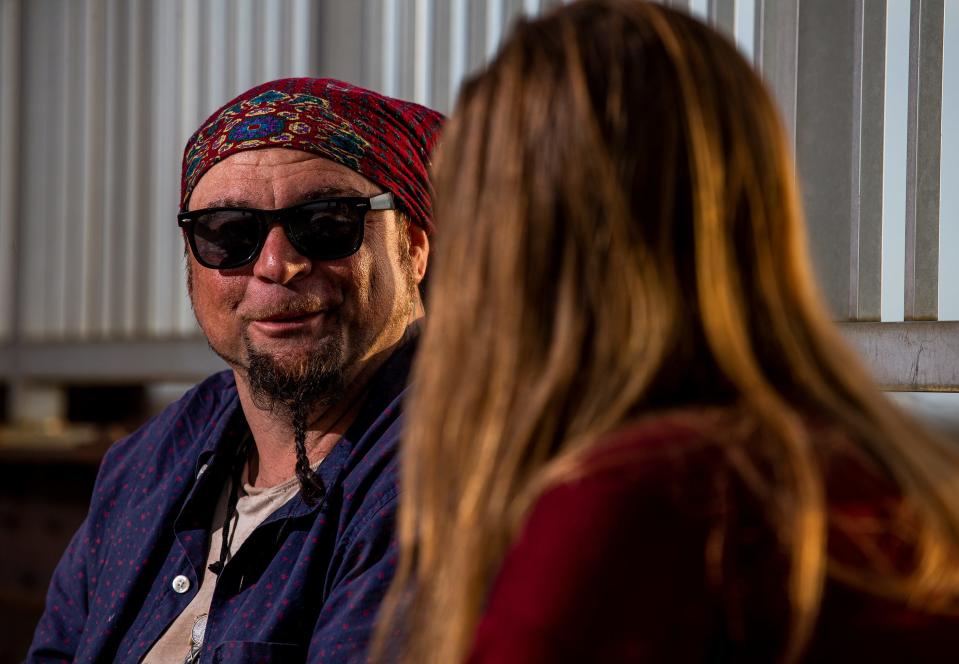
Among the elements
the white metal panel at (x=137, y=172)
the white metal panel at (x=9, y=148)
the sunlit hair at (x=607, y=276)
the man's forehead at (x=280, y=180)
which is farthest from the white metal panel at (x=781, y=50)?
the white metal panel at (x=9, y=148)

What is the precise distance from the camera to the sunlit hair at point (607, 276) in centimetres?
72

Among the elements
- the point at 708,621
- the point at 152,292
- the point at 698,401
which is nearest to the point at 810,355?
the point at 698,401

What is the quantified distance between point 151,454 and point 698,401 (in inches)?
48.1

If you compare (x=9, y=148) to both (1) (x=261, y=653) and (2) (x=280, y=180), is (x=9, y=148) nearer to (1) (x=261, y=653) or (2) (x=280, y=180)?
(2) (x=280, y=180)

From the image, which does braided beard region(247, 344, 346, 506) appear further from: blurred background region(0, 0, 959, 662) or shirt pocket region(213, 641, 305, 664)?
blurred background region(0, 0, 959, 662)

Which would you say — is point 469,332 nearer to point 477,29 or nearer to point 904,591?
point 904,591

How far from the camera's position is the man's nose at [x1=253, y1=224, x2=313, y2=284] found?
154cm

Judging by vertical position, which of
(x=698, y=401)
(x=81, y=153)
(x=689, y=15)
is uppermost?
(x=81, y=153)

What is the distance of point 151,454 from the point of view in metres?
1.74

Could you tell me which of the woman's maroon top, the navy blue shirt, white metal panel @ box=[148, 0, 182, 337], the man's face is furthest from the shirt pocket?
white metal panel @ box=[148, 0, 182, 337]

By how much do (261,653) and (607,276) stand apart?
811 millimetres

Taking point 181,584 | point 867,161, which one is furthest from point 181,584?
point 867,161

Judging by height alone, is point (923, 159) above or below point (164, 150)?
below

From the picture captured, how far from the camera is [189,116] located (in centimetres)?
283
